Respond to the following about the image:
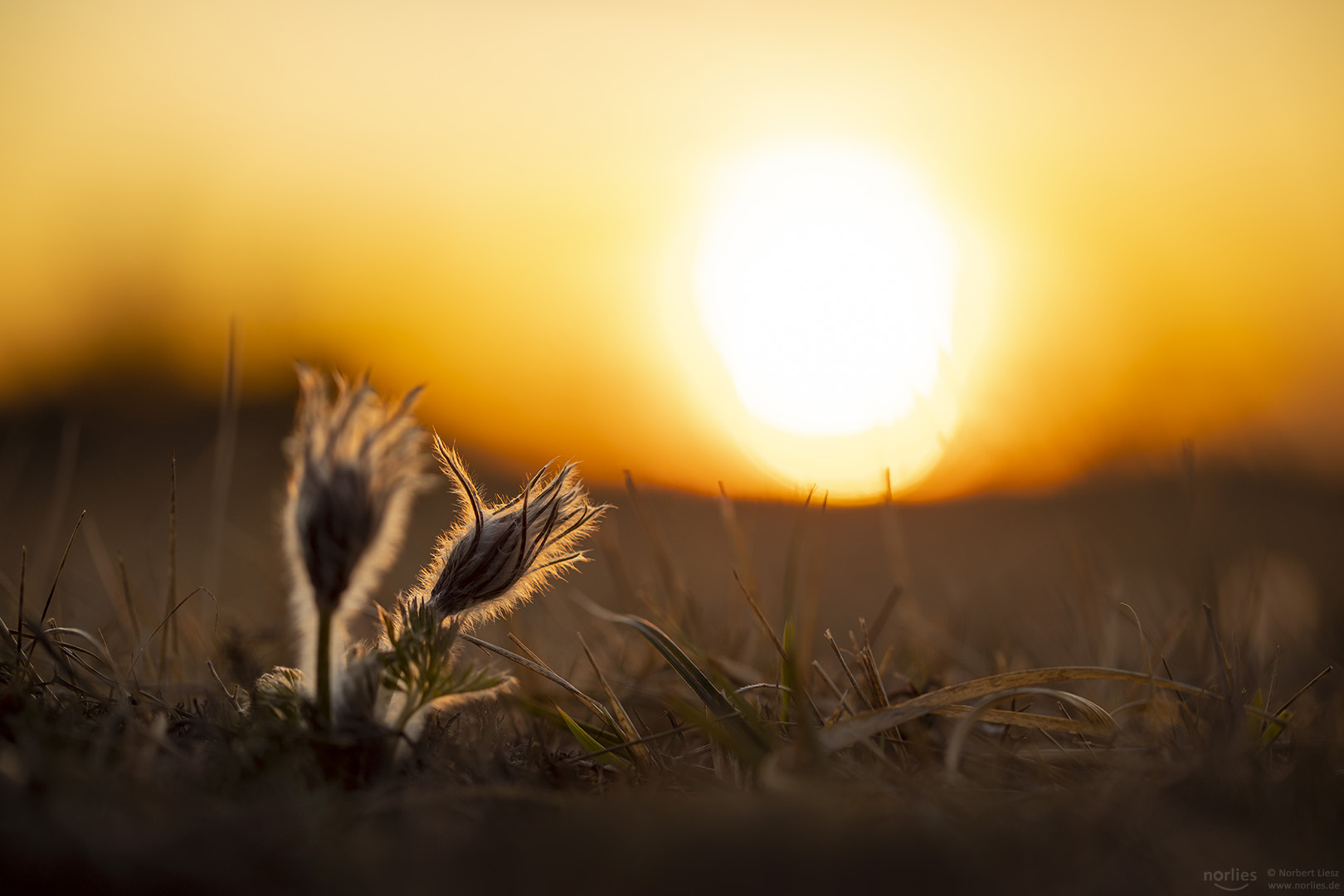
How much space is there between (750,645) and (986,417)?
1323 millimetres

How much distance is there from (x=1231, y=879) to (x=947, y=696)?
22.2 inches

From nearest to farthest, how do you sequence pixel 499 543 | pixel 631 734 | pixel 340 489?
pixel 340 489 < pixel 499 543 < pixel 631 734

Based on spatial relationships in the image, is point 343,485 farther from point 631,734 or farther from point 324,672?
point 631,734

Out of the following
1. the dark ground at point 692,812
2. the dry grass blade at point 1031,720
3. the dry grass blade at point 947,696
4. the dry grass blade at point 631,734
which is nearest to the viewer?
the dark ground at point 692,812

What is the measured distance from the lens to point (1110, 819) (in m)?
1.28

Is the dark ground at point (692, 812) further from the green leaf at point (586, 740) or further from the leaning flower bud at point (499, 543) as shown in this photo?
the leaning flower bud at point (499, 543)

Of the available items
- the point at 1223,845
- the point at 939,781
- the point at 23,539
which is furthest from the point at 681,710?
the point at 23,539

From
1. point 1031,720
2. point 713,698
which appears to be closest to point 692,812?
point 713,698

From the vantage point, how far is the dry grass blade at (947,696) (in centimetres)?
A: 158

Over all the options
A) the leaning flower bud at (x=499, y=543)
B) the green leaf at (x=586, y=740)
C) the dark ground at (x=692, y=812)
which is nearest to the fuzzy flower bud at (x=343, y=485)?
the leaning flower bud at (x=499, y=543)

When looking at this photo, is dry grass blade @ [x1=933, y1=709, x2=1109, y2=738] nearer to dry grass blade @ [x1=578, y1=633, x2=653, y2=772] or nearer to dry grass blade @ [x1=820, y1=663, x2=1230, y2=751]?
dry grass blade @ [x1=820, y1=663, x2=1230, y2=751]

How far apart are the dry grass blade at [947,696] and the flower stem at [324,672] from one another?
85cm

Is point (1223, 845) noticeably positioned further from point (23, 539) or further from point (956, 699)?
point (23, 539)

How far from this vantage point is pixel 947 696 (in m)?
1.68
